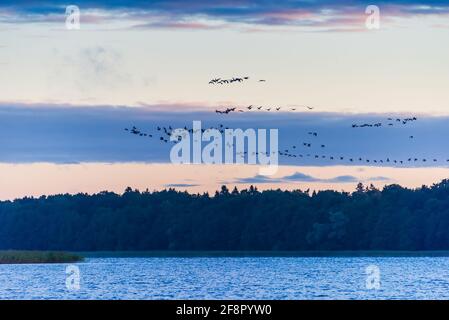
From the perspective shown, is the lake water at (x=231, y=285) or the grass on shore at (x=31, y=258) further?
the grass on shore at (x=31, y=258)

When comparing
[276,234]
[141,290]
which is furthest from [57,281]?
[276,234]

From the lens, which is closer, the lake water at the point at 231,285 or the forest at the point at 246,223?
the lake water at the point at 231,285

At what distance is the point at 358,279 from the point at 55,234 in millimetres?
55662

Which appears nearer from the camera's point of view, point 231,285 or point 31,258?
point 231,285

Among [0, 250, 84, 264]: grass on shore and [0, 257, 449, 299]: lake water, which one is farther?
[0, 250, 84, 264]: grass on shore

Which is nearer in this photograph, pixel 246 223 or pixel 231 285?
pixel 231 285

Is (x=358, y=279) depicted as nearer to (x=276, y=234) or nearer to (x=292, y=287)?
(x=292, y=287)

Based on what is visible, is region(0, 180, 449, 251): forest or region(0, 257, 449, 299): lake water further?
region(0, 180, 449, 251): forest
